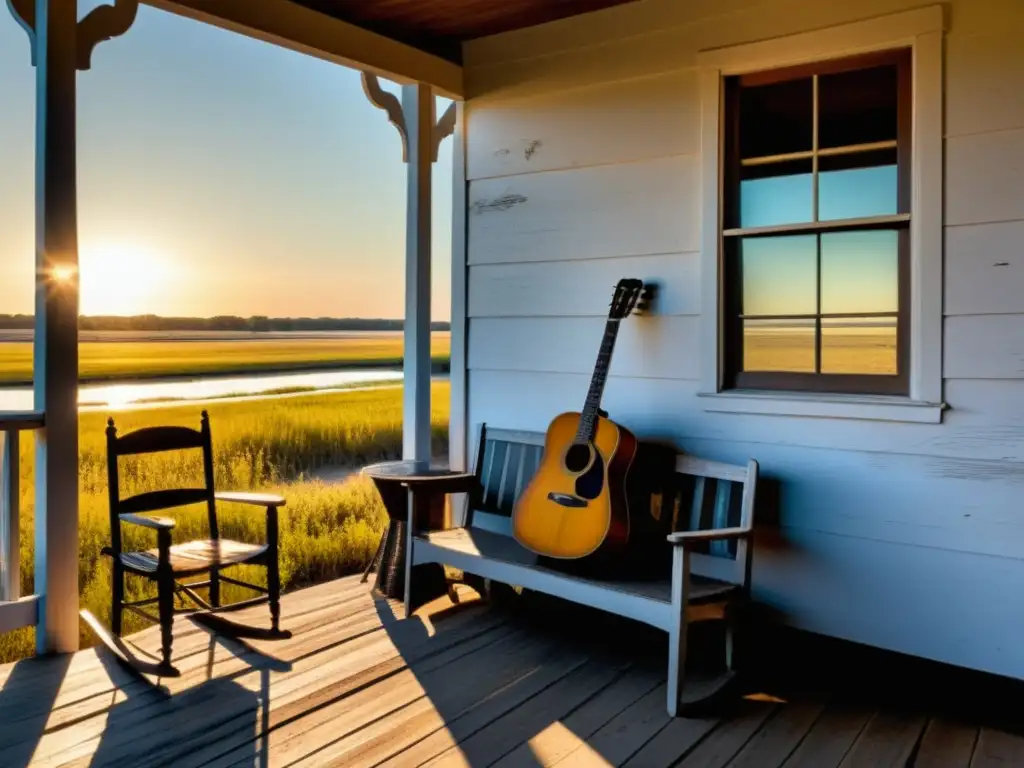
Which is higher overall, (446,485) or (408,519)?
(446,485)

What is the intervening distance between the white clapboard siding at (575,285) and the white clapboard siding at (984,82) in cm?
98

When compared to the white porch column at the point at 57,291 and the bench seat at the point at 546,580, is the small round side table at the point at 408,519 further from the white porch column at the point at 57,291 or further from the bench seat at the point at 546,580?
the white porch column at the point at 57,291

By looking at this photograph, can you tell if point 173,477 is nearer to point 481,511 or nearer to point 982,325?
point 481,511

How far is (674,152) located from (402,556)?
2030mm

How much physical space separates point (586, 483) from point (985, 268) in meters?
1.46

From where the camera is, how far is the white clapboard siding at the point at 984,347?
2.52 metres

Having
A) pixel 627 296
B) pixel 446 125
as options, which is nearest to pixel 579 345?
pixel 627 296

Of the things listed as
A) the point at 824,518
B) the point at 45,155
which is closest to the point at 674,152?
the point at 824,518

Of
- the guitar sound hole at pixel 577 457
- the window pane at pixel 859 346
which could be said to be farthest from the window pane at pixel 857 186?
the guitar sound hole at pixel 577 457

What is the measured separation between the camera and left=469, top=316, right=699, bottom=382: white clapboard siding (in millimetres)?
3201

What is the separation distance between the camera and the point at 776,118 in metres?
3.01

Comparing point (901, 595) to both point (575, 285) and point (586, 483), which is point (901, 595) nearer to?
point (586, 483)

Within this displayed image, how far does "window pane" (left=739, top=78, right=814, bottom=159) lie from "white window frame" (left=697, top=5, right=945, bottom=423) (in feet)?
0.29

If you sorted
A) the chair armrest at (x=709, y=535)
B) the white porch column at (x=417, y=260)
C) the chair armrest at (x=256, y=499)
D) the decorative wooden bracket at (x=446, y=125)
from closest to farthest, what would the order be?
1. the chair armrest at (x=709, y=535)
2. the chair armrest at (x=256, y=499)
3. the white porch column at (x=417, y=260)
4. the decorative wooden bracket at (x=446, y=125)
